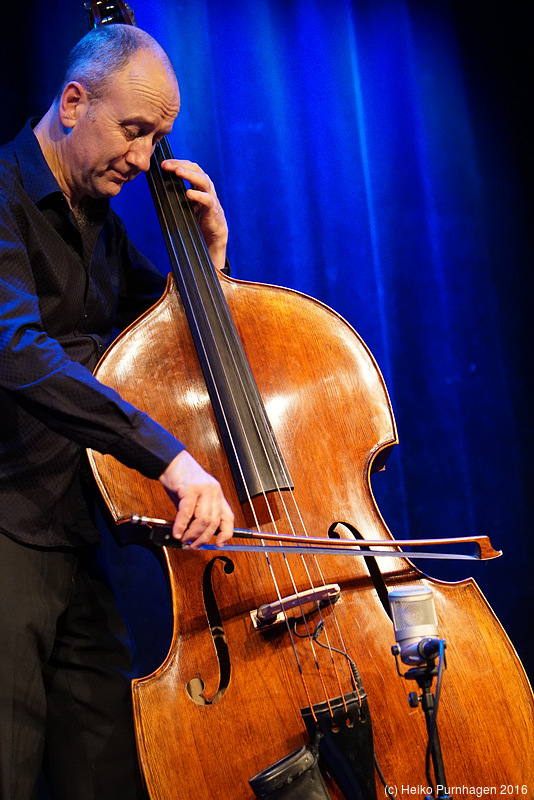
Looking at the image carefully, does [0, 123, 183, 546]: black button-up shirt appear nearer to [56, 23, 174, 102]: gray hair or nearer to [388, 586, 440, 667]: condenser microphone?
[56, 23, 174, 102]: gray hair

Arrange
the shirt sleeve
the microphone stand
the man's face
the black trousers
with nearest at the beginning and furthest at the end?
the microphone stand, the shirt sleeve, the black trousers, the man's face

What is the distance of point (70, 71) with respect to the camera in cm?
137

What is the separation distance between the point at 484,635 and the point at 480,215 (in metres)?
1.46

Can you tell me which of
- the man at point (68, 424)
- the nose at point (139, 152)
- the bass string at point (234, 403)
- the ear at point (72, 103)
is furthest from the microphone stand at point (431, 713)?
the ear at point (72, 103)

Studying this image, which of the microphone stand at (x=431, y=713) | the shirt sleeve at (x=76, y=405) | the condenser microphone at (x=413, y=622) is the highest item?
the shirt sleeve at (x=76, y=405)

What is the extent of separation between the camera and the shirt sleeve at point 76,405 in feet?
3.26

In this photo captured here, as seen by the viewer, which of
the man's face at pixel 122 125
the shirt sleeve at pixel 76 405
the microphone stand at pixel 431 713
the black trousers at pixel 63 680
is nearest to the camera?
the microphone stand at pixel 431 713

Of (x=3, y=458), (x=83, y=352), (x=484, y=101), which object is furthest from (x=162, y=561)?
(x=484, y=101)

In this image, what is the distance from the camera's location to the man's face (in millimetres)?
1290

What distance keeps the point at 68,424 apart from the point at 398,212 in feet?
4.57

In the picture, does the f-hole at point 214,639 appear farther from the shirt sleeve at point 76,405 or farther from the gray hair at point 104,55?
the gray hair at point 104,55

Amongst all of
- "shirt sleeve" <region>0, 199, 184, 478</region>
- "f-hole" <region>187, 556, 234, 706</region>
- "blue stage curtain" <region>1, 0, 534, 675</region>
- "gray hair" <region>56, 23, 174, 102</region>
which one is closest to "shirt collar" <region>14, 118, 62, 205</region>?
"gray hair" <region>56, 23, 174, 102</region>

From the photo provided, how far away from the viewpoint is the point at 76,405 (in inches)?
39.1

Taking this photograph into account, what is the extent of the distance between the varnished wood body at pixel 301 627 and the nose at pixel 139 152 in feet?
0.96
